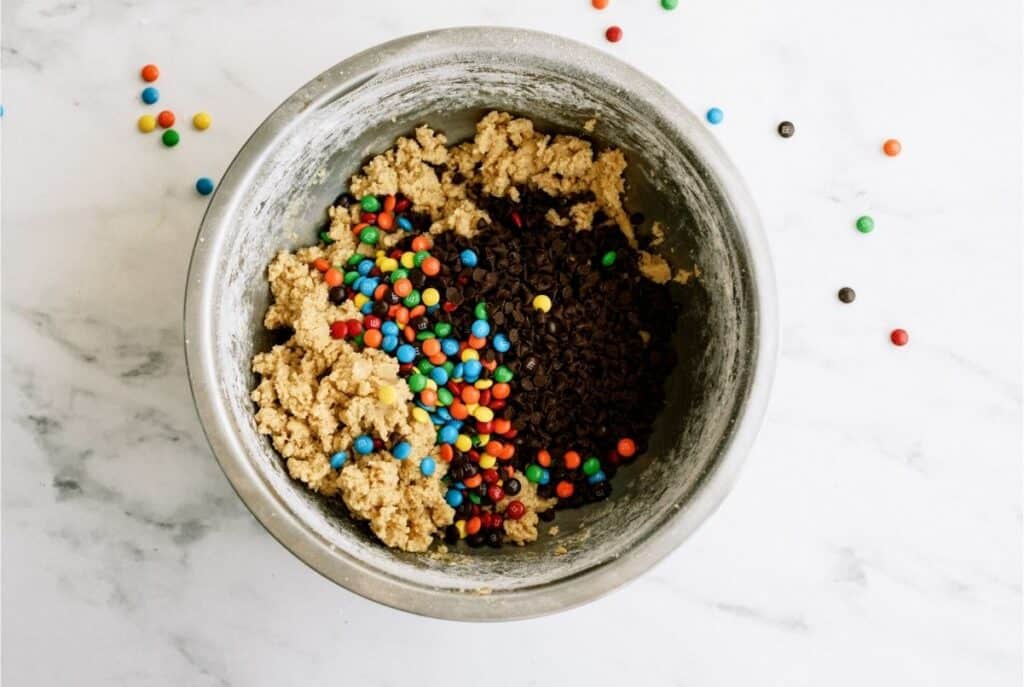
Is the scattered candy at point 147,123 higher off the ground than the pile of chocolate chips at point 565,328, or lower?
lower

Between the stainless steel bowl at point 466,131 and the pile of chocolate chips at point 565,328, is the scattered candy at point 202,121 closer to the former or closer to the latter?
the stainless steel bowl at point 466,131

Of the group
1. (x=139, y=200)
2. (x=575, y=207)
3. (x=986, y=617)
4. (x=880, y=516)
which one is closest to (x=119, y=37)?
(x=139, y=200)

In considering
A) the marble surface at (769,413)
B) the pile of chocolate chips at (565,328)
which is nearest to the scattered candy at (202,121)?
the marble surface at (769,413)

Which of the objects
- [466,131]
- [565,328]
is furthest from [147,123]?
[565,328]

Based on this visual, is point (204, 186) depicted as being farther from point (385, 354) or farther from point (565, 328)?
point (565, 328)

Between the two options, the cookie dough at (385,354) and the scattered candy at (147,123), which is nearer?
the cookie dough at (385,354)

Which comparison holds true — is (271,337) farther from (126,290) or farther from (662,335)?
(662,335)
